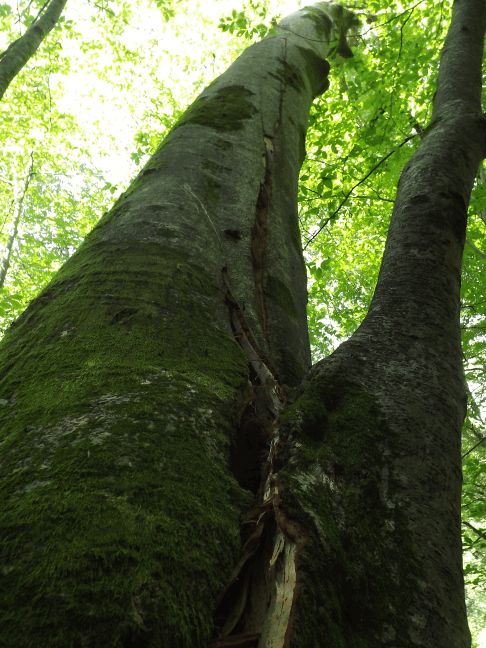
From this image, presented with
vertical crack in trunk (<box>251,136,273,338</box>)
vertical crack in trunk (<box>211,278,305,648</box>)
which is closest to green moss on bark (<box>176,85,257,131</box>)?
vertical crack in trunk (<box>251,136,273,338</box>)

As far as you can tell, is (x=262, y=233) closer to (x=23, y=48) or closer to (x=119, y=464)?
(x=119, y=464)

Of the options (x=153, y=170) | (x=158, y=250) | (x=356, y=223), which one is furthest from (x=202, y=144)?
(x=356, y=223)

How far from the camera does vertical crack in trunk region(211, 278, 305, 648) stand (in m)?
0.84

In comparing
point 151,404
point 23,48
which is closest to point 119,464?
point 151,404

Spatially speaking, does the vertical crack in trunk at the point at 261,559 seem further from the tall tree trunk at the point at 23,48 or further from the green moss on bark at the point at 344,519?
the tall tree trunk at the point at 23,48

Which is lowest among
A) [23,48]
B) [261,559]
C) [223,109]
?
[261,559]

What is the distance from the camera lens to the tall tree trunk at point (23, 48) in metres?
4.84

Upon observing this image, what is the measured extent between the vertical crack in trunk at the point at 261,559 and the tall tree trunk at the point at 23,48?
4.88 meters

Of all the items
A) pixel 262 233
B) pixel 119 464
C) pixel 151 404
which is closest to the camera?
pixel 119 464

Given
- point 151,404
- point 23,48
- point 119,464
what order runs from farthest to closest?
point 23,48 → point 151,404 → point 119,464

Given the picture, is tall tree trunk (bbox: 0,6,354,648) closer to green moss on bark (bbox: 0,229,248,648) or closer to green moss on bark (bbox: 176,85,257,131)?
green moss on bark (bbox: 0,229,248,648)

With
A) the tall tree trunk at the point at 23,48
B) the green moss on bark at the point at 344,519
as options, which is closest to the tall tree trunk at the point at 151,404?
the green moss on bark at the point at 344,519

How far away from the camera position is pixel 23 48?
510cm

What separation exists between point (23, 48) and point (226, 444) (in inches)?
225
